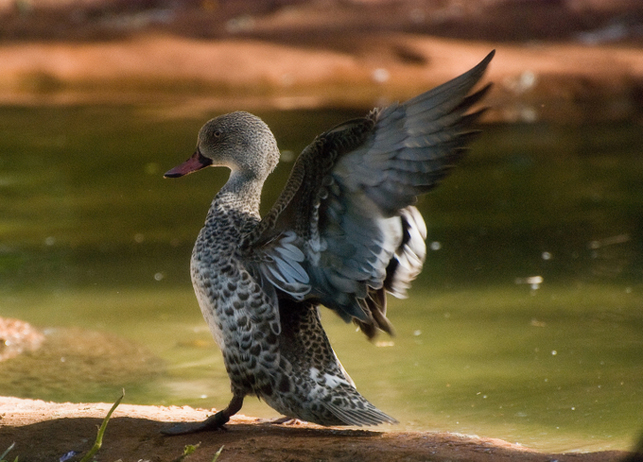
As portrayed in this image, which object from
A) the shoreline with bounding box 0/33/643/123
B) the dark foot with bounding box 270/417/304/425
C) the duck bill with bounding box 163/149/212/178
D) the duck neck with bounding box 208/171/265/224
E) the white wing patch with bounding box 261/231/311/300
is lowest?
the dark foot with bounding box 270/417/304/425

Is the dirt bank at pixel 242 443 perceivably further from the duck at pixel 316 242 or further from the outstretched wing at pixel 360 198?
the outstretched wing at pixel 360 198

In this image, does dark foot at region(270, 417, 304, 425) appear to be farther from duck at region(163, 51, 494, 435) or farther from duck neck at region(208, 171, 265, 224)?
duck neck at region(208, 171, 265, 224)

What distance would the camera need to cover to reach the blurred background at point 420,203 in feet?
14.3

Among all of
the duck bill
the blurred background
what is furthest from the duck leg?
the duck bill

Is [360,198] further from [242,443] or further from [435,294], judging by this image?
[435,294]

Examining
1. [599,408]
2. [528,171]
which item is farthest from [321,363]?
[528,171]

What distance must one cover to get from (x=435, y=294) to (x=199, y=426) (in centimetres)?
254

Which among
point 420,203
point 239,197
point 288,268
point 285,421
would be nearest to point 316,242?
point 288,268

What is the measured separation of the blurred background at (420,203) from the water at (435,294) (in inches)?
0.7

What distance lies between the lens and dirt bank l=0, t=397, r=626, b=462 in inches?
116

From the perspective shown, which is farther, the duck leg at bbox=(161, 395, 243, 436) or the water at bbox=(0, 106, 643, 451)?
the water at bbox=(0, 106, 643, 451)

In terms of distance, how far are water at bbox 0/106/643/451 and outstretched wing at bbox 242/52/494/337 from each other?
0.94 m

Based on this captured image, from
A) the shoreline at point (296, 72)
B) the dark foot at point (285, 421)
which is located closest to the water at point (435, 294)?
the dark foot at point (285, 421)

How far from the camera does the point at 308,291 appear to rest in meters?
3.18
